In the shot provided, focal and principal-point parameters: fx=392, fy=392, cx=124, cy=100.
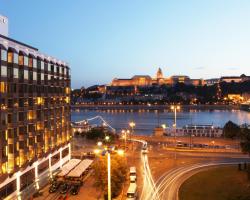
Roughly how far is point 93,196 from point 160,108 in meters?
158

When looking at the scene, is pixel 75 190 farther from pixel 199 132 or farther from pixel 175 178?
pixel 199 132

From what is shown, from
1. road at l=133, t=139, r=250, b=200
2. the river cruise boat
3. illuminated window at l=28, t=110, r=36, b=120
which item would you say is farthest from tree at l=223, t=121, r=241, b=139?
illuminated window at l=28, t=110, r=36, b=120

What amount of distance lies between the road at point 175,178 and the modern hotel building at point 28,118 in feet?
24.9

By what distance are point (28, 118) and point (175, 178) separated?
35.6 feet

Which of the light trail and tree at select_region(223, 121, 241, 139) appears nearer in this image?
the light trail

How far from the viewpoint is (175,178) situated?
1062 inches

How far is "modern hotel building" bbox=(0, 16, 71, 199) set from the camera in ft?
65.2

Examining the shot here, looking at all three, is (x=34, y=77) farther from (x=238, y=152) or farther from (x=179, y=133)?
(x=179, y=133)

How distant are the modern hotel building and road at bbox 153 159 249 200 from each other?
7.59 m

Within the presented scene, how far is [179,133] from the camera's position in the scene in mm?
55375

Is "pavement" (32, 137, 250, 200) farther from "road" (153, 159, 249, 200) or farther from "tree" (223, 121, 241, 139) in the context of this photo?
"tree" (223, 121, 241, 139)

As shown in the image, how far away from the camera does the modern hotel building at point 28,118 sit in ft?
65.2

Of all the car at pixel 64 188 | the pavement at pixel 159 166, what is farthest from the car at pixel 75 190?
the car at pixel 64 188

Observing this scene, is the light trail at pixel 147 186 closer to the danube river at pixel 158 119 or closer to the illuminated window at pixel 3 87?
the illuminated window at pixel 3 87
